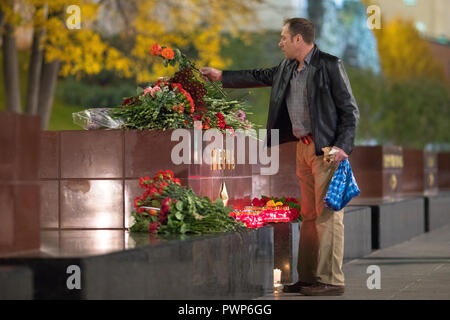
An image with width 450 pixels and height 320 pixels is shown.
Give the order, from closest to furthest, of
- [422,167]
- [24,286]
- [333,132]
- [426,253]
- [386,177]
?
[24,286] → [333,132] → [426,253] → [386,177] → [422,167]

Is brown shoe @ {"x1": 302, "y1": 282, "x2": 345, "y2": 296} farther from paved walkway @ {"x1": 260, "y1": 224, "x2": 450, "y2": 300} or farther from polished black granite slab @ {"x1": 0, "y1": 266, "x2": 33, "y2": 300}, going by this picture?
polished black granite slab @ {"x1": 0, "y1": 266, "x2": 33, "y2": 300}

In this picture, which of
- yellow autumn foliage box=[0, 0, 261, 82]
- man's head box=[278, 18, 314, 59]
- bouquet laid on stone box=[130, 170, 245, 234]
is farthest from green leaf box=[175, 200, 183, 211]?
yellow autumn foliage box=[0, 0, 261, 82]

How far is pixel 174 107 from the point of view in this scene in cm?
980

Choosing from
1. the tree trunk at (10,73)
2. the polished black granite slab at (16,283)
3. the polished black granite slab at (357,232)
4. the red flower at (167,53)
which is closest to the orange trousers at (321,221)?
the red flower at (167,53)

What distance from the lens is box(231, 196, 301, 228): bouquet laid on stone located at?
9.48 metres

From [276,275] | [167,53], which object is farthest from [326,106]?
[167,53]

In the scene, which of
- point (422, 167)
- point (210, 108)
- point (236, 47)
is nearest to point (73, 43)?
point (422, 167)

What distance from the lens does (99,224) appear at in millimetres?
9930

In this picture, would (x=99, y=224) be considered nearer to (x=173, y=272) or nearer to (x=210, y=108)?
(x=210, y=108)

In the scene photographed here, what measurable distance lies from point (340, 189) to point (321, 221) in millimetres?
380

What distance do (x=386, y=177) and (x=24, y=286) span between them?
1211cm

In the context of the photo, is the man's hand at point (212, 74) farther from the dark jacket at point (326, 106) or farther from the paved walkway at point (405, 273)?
the paved walkway at point (405, 273)

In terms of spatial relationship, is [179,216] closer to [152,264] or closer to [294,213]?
[152,264]

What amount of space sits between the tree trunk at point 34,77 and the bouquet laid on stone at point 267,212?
1394cm
